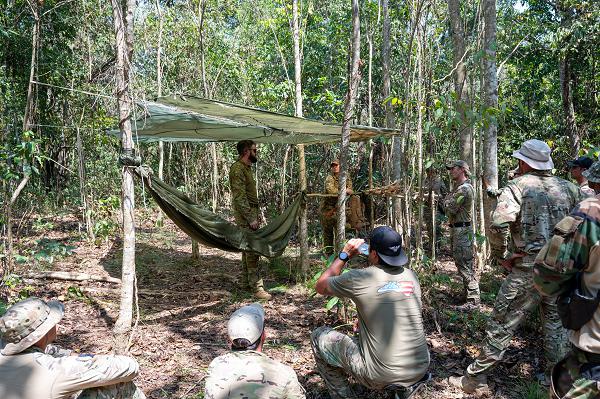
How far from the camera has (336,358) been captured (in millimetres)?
2410

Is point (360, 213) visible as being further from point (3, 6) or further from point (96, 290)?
point (3, 6)

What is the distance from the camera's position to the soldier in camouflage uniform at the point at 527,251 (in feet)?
8.60

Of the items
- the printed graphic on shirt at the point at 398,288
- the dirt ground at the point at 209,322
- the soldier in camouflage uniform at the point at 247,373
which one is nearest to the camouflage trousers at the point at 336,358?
the dirt ground at the point at 209,322

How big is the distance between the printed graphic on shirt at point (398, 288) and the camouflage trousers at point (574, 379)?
67 centimetres

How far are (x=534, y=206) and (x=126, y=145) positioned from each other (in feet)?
8.48

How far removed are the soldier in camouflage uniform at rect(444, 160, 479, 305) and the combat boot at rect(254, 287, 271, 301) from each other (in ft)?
6.23

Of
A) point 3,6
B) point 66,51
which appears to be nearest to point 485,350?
point 3,6

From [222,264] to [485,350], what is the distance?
413 centimetres

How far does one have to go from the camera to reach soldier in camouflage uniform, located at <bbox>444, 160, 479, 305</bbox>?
4320 millimetres

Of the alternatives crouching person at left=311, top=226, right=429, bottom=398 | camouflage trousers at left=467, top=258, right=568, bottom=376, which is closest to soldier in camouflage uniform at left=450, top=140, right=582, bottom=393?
camouflage trousers at left=467, top=258, right=568, bottom=376

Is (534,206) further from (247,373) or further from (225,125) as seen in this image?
(225,125)

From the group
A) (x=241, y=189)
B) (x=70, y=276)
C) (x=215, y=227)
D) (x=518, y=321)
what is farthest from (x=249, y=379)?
(x=70, y=276)

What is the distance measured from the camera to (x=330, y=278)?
2.33 m

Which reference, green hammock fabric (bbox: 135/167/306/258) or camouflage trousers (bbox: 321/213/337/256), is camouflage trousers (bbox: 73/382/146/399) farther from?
camouflage trousers (bbox: 321/213/337/256)
